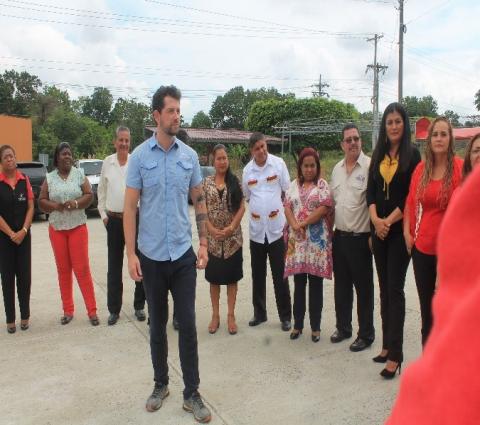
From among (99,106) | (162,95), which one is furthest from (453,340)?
(99,106)

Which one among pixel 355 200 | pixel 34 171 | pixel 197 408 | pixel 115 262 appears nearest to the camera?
pixel 197 408

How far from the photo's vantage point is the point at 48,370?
154 inches

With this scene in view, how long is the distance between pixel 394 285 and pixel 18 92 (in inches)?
2544

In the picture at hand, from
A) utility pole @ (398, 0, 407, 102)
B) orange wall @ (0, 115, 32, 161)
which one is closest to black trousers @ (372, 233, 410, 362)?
utility pole @ (398, 0, 407, 102)

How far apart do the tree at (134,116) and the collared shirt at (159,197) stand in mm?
44651

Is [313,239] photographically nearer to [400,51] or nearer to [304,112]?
[400,51]

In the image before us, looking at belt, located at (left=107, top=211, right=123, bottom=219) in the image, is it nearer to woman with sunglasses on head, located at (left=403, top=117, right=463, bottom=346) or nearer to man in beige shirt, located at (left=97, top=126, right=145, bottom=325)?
man in beige shirt, located at (left=97, top=126, right=145, bottom=325)

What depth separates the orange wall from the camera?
23.9 metres

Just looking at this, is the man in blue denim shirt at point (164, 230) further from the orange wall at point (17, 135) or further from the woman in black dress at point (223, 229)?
the orange wall at point (17, 135)

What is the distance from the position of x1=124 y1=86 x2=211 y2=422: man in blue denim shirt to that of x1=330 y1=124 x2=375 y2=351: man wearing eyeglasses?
1.47 metres

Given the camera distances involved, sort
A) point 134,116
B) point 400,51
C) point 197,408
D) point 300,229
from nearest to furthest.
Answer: point 197,408, point 300,229, point 400,51, point 134,116

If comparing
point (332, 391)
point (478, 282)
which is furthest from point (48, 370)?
point (478, 282)

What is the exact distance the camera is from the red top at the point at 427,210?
3375mm

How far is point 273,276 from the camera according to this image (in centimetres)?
490
